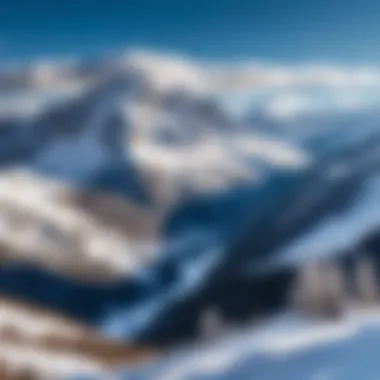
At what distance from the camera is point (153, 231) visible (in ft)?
6.32

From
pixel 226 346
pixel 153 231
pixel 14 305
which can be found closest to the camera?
pixel 226 346

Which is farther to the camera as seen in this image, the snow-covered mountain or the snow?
the snow-covered mountain

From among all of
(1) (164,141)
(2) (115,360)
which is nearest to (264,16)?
Answer: (1) (164,141)

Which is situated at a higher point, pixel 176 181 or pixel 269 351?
pixel 176 181

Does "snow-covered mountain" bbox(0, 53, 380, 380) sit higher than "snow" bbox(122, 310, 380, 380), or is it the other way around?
"snow-covered mountain" bbox(0, 53, 380, 380)

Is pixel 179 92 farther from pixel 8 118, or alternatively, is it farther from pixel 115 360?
pixel 115 360

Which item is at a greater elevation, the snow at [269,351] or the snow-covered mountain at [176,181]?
the snow-covered mountain at [176,181]

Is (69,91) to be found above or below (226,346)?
above

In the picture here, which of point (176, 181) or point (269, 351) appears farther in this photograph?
point (176, 181)

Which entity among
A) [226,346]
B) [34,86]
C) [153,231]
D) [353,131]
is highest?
[34,86]

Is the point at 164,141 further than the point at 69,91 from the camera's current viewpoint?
Yes

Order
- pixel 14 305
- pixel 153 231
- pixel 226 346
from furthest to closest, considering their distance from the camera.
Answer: pixel 153 231, pixel 14 305, pixel 226 346

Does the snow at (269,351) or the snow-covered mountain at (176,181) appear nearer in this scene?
the snow at (269,351)

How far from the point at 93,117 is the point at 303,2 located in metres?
0.61
